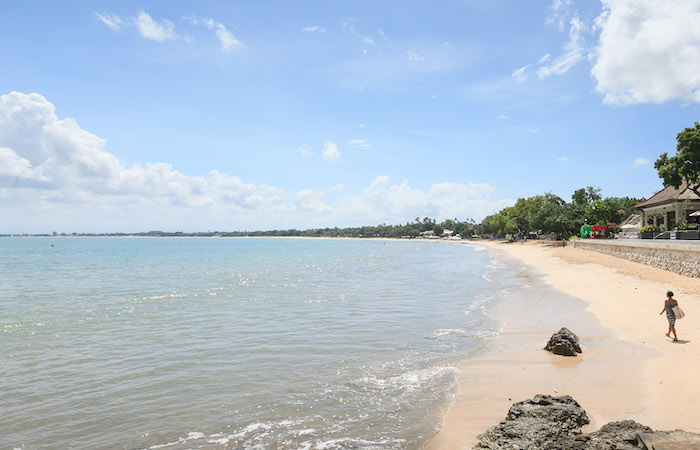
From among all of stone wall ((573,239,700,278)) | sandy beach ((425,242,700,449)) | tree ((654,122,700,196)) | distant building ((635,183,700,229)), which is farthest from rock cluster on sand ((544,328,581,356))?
distant building ((635,183,700,229))

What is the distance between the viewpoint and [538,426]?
19.2 feet

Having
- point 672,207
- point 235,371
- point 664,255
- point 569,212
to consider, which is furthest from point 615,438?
point 569,212

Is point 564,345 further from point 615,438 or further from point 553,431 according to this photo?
point 615,438

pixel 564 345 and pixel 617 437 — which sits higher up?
pixel 617 437

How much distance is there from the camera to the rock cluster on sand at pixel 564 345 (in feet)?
34.7

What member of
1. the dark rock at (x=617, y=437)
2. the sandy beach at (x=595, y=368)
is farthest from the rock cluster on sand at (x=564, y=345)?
the dark rock at (x=617, y=437)

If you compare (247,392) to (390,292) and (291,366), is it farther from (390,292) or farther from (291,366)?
(390,292)

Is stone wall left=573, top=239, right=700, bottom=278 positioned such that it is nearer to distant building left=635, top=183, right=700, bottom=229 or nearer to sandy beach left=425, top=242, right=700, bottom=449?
sandy beach left=425, top=242, right=700, bottom=449

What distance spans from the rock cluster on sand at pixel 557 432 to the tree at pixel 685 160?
34.4m

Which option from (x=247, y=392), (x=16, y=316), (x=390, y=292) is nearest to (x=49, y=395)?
(x=247, y=392)

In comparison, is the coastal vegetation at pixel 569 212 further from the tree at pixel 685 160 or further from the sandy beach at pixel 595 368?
the sandy beach at pixel 595 368

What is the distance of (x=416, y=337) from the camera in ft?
43.6

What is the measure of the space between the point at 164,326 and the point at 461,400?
11.8 meters

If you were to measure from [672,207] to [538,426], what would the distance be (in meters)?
52.3
